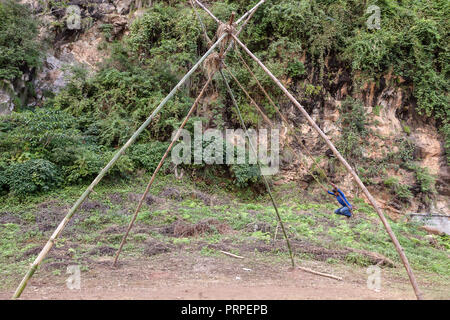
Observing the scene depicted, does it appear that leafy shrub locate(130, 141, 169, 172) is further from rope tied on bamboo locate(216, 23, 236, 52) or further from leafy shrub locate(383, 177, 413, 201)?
leafy shrub locate(383, 177, 413, 201)

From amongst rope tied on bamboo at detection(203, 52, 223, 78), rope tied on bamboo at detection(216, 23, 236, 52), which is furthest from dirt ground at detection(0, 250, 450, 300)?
rope tied on bamboo at detection(216, 23, 236, 52)

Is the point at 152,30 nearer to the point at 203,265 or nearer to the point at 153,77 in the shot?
the point at 153,77

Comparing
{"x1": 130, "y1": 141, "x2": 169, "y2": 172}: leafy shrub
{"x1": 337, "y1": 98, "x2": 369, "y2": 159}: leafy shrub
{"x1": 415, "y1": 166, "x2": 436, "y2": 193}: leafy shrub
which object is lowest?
{"x1": 415, "y1": 166, "x2": 436, "y2": 193}: leafy shrub

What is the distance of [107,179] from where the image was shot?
10906 millimetres

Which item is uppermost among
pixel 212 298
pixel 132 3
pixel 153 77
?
pixel 132 3

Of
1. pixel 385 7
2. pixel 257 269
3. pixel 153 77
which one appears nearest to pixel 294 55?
pixel 385 7

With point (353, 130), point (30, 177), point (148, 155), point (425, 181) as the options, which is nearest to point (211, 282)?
point (30, 177)

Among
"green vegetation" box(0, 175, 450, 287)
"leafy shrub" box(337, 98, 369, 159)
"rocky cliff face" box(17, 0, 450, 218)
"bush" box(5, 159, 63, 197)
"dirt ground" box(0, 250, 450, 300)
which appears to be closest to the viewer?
"dirt ground" box(0, 250, 450, 300)

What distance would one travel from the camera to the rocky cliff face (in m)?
12.4

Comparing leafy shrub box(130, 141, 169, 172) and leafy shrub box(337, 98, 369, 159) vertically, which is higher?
leafy shrub box(337, 98, 369, 159)

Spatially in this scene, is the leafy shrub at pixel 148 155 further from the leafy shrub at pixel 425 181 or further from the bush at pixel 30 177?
the leafy shrub at pixel 425 181

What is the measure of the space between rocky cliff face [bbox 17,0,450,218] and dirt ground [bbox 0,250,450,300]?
6746mm

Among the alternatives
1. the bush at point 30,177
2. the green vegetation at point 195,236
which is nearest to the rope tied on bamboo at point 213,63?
the green vegetation at point 195,236
